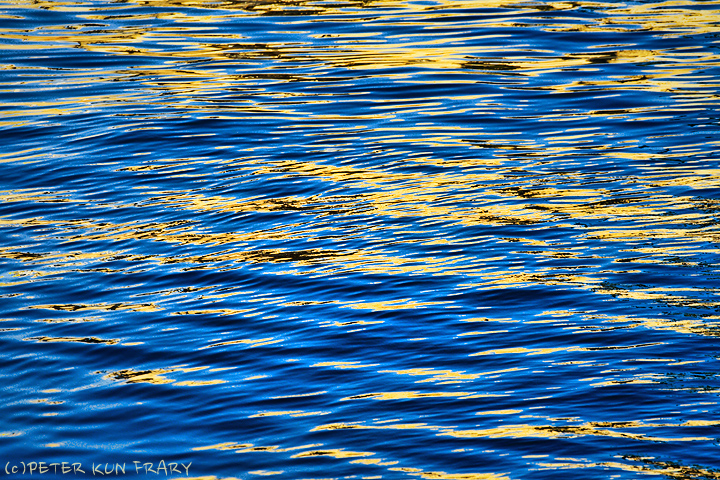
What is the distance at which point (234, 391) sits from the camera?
5.26 m

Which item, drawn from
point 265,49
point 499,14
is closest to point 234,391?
point 265,49

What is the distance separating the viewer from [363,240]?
23.9ft

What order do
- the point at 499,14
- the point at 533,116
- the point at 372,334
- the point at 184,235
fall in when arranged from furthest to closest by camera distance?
the point at 499,14
the point at 533,116
the point at 184,235
the point at 372,334

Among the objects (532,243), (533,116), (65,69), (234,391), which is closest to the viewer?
(234,391)

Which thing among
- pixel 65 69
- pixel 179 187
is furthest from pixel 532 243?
pixel 65 69

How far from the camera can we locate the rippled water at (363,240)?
191 inches

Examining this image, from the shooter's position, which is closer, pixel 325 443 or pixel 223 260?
Answer: pixel 325 443

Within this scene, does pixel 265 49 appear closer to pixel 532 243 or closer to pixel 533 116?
pixel 533 116

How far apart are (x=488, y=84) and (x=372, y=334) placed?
5.83m

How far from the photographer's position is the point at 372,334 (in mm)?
5840

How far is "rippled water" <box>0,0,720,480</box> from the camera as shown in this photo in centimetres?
486

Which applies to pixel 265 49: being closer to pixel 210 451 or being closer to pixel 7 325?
pixel 7 325

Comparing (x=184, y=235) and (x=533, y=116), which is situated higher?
(x=533, y=116)

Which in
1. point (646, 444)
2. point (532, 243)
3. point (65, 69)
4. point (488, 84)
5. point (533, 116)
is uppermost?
point (65, 69)
